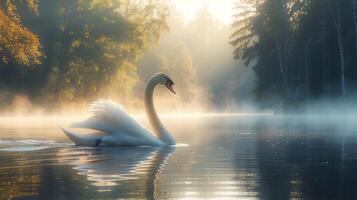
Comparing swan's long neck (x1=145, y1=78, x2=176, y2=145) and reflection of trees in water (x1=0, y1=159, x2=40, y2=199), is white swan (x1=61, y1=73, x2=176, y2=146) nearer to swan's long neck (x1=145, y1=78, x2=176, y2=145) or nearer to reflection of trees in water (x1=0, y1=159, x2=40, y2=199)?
swan's long neck (x1=145, y1=78, x2=176, y2=145)

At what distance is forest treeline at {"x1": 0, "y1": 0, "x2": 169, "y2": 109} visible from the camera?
64.9 m

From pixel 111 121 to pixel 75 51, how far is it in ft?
166

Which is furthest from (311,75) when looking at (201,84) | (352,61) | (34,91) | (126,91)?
(201,84)

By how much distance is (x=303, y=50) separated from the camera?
2904 inches

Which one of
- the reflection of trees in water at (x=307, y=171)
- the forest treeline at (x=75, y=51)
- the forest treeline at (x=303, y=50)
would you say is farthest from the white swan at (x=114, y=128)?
the forest treeline at (x=303, y=50)

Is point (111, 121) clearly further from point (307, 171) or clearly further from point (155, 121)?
point (307, 171)

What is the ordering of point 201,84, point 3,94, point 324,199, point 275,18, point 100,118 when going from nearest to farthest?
point 324,199 < point 100,118 < point 3,94 < point 275,18 < point 201,84

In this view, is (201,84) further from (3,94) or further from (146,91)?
(146,91)

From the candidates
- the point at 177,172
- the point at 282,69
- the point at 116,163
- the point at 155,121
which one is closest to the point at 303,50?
the point at 282,69

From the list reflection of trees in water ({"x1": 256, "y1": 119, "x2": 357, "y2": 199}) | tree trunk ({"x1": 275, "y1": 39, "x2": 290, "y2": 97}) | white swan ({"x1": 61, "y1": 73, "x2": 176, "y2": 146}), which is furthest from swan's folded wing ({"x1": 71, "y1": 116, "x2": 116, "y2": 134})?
tree trunk ({"x1": 275, "y1": 39, "x2": 290, "y2": 97})

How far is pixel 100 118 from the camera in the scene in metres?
19.3

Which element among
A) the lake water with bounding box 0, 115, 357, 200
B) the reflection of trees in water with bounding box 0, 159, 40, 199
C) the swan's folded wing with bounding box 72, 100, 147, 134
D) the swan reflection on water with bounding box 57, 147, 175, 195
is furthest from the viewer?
the swan's folded wing with bounding box 72, 100, 147, 134

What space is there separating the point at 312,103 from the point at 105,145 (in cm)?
5387

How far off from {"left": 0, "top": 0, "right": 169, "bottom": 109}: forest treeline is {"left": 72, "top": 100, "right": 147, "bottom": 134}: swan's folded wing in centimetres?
4311
